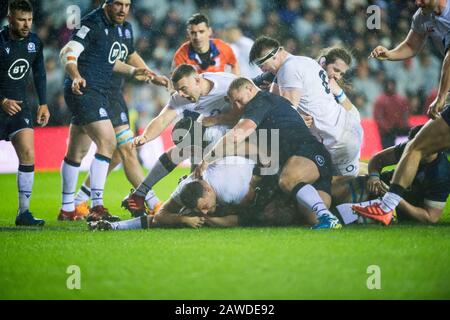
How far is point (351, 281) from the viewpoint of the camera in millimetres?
4531

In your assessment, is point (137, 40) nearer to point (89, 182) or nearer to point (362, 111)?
point (89, 182)

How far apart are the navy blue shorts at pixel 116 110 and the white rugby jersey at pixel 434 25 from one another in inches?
107

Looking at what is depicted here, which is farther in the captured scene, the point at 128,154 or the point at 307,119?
the point at 128,154

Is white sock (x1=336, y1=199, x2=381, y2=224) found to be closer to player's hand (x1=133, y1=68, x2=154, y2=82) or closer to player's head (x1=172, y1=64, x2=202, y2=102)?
player's head (x1=172, y1=64, x2=202, y2=102)

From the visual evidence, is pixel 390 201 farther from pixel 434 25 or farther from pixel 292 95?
pixel 434 25

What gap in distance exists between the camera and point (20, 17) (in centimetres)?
649

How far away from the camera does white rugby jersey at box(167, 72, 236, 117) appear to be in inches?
262

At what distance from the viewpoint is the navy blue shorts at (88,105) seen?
6723mm

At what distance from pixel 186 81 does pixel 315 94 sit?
1171 millimetres

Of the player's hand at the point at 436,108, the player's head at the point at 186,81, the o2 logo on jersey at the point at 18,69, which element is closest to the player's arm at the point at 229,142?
the player's head at the point at 186,81

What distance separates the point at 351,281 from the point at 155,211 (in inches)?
111

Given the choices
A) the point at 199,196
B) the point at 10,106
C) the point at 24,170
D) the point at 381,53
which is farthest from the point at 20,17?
the point at 381,53

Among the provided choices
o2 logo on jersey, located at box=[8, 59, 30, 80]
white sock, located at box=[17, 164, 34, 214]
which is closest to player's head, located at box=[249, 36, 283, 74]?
o2 logo on jersey, located at box=[8, 59, 30, 80]
